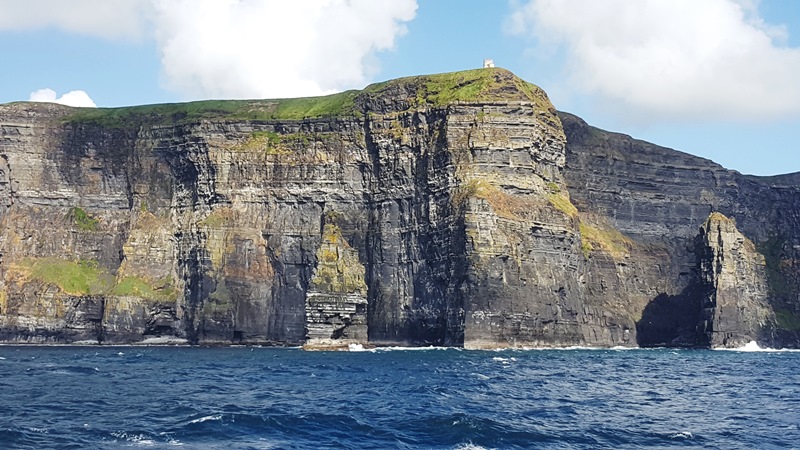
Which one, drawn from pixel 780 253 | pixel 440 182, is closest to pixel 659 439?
pixel 440 182

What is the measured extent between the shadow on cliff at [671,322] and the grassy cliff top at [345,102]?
1461 inches

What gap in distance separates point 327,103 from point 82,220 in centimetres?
4405

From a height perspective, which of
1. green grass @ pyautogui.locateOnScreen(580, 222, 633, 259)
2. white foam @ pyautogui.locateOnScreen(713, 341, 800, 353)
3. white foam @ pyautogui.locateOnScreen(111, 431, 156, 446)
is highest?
green grass @ pyautogui.locateOnScreen(580, 222, 633, 259)

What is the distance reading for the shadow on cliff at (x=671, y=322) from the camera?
15350 cm

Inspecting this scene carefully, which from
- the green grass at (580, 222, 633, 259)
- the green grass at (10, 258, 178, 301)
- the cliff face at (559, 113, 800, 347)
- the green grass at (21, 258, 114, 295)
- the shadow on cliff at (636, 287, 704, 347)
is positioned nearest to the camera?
the green grass at (10, 258, 178, 301)

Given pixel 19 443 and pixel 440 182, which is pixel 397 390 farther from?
pixel 440 182

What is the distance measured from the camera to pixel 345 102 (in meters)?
159

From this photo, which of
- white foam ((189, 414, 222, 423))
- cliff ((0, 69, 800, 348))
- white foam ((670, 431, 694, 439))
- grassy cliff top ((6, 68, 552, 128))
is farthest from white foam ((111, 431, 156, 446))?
grassy cliff top ((6, 68, 552, 128))

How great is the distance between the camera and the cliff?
13450cm

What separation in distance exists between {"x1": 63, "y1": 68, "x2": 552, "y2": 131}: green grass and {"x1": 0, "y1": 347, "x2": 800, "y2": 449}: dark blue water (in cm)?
5523

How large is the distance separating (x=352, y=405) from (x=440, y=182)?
8132 cm

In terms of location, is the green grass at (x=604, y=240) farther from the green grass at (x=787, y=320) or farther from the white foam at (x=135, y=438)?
the white foam at (x=135, y=438)

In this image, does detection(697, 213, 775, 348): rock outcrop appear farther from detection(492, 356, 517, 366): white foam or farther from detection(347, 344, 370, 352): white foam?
detection(492, 356, 517, 366): white foam

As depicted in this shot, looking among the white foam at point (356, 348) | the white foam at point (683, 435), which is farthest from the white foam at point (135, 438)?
the white foam at point (356, 348)
